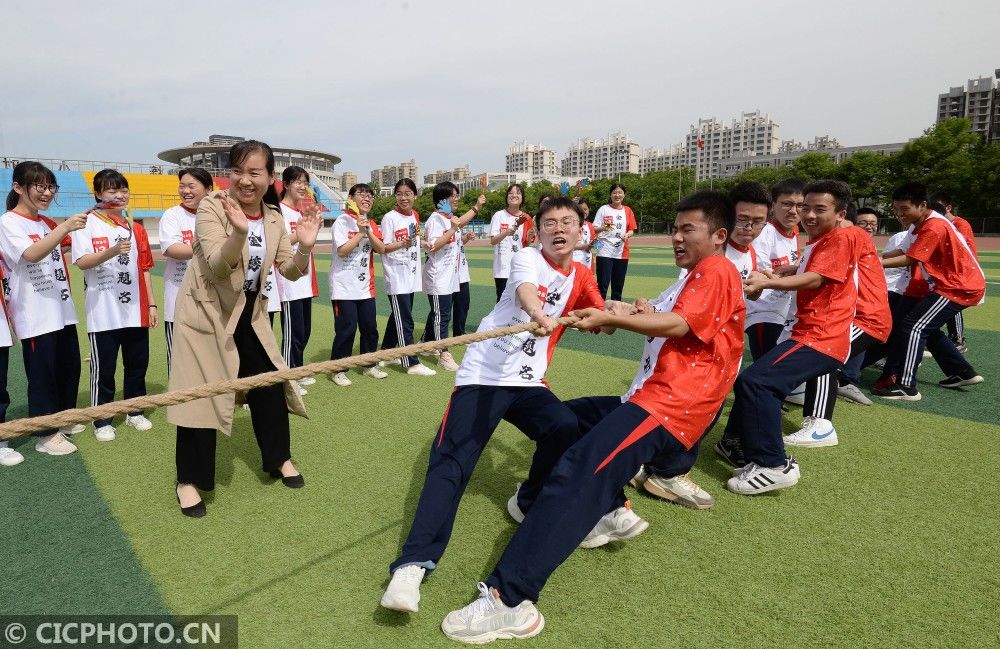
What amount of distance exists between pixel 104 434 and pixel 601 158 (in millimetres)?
140100

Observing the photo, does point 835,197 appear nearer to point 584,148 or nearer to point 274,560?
point 274,560

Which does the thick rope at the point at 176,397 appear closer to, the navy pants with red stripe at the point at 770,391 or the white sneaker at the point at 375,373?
the navy pants with red stripe at the point at 770,391

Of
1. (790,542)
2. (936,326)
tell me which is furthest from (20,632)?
(936,326)

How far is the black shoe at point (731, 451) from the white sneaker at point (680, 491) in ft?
1.89

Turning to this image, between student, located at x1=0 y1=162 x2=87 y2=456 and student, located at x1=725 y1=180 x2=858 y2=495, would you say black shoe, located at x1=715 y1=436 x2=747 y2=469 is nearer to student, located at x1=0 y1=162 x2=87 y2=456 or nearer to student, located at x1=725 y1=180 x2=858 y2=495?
student, located at x1=725 y1=180 x2=858 y2=495

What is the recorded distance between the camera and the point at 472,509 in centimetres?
326

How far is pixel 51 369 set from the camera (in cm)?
412

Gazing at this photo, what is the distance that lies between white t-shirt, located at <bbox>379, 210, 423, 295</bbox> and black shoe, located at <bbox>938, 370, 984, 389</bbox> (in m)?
5.20

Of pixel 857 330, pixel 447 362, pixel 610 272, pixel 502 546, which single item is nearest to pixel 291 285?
pixel 447 362

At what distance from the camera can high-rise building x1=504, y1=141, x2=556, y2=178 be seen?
470 ft

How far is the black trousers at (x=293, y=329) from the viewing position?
542cm

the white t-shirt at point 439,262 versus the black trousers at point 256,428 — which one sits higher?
the white t-shirt at point 439,262

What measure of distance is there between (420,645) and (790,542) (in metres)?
1.86

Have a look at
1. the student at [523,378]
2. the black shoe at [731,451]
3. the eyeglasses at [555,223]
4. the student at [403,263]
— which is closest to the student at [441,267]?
the student at [403,263]
